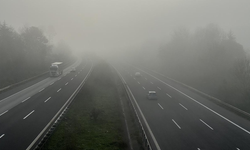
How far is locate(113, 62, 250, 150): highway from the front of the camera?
16125 millimetres

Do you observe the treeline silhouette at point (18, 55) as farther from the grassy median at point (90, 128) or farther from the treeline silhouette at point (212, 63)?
the treeline silhouette at point (212, 63)

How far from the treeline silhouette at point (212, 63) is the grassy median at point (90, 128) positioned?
17.7m

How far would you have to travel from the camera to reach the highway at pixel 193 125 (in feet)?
52.9

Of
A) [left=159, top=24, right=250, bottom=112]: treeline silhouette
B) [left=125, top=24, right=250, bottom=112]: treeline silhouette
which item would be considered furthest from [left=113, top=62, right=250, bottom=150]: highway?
[left=159, top=24, right=250, bottom=112]: treeline silhouette

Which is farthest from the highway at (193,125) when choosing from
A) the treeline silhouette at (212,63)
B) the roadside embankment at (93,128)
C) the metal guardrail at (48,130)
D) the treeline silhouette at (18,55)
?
the treeline silhouette at (18,55)

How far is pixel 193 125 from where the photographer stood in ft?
65.6

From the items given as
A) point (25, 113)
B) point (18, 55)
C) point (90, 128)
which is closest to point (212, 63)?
point (90, 128)

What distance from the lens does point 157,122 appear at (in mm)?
20781

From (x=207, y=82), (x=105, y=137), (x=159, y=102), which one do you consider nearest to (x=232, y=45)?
(x=207, y=82)

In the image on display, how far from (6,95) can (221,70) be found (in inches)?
1630

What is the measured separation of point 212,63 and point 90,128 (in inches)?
1346

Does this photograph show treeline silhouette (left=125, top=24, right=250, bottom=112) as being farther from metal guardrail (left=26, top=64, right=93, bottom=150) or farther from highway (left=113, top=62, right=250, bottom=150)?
metal guardrail (left=26, top=64, right=93, bottom=150)

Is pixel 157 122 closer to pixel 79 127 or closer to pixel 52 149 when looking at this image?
pixel 79 127

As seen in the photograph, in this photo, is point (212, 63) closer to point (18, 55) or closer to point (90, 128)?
point (90, 128)
